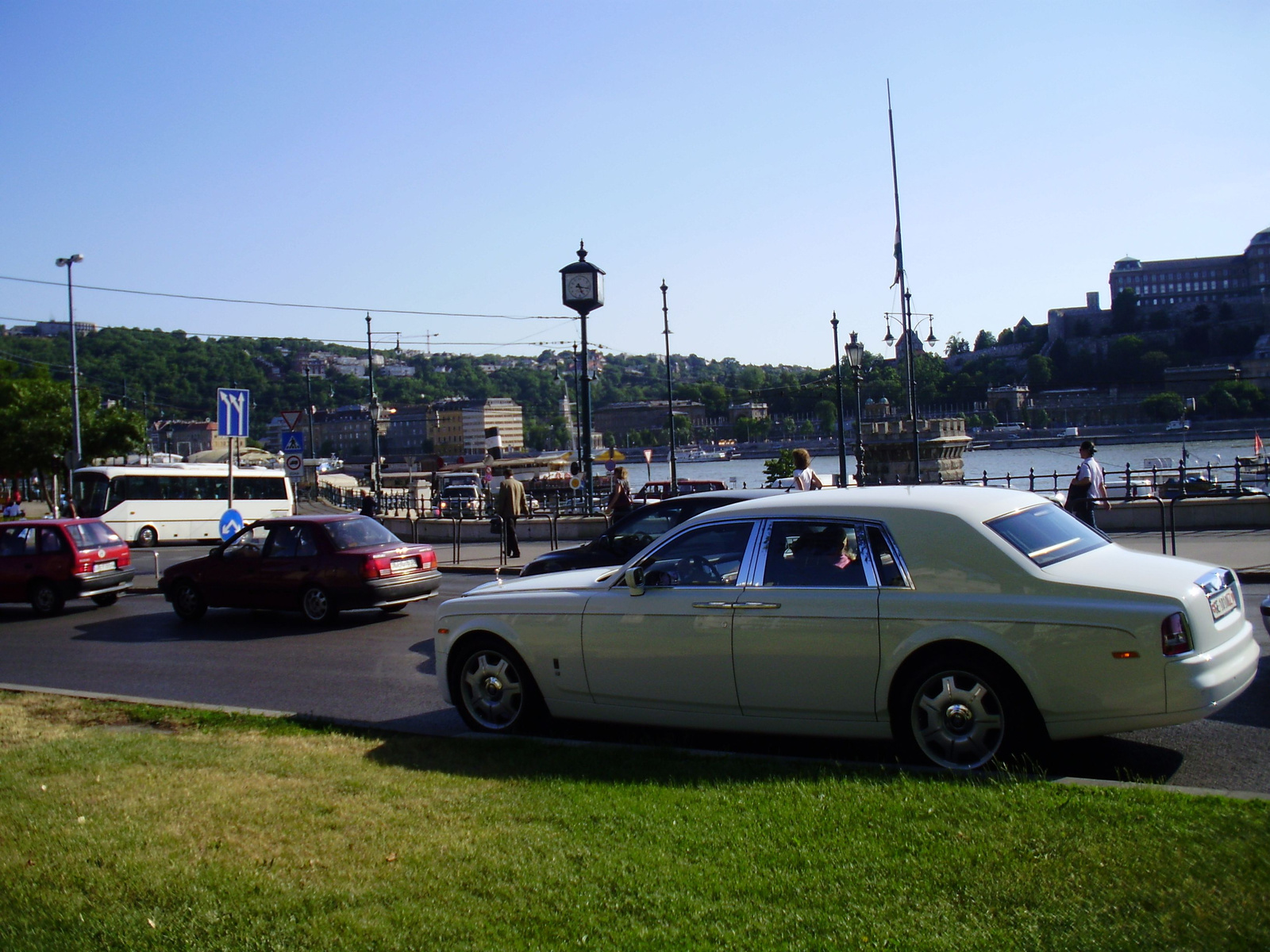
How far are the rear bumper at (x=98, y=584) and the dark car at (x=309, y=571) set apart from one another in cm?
251

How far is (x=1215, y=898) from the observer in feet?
11.7

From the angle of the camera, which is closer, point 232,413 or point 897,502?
point 897,502

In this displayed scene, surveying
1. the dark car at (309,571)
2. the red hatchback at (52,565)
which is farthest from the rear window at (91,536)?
the dark car at (309,571)

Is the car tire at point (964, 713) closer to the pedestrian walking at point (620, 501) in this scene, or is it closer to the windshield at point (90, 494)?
the pedestrian walking at point (620, 501)

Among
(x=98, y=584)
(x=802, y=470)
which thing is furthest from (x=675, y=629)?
(x=98, y=584)

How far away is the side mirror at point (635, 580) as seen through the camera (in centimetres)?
659

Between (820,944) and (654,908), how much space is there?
0.66 m

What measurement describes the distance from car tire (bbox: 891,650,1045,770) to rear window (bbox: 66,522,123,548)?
15452 millimetres

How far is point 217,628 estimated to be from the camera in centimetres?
1452

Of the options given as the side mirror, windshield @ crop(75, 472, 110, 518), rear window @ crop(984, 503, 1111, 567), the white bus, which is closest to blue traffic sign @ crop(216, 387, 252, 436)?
the side mirror

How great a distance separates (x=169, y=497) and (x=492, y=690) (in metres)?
35.0

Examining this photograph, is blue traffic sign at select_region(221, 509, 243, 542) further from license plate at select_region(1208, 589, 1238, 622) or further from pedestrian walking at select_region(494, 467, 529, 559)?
license plate at select_region(1208, 589, 1238, 622)

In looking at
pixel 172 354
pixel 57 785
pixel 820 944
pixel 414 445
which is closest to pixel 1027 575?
pixel 820 944

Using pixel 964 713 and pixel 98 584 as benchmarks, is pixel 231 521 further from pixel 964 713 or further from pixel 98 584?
pixel 964 713
